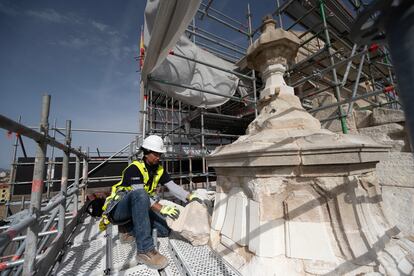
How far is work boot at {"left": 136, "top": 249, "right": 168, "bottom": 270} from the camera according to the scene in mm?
1635

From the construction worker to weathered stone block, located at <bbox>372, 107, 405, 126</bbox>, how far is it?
9.23ft

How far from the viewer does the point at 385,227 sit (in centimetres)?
155

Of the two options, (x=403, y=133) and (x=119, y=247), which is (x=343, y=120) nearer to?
(x=403, y=133)

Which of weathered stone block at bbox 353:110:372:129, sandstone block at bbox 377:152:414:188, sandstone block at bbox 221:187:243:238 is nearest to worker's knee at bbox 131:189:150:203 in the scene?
sandstone block at bbox 221:187:243:238

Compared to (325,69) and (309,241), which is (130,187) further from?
(325,69)

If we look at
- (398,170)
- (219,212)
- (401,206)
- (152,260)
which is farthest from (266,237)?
(398,170)

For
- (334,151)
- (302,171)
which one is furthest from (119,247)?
(334,151)

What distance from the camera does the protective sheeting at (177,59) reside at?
1551mm

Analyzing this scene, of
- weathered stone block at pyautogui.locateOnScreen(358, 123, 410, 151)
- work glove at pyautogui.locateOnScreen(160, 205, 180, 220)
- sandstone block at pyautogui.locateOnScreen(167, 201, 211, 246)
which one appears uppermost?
weathered stone block at pyautogui.locateOnScreen(358, 123, 410, 151)

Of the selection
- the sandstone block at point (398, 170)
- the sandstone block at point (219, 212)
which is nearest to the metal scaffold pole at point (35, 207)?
the sandstone block at point (219, 212)

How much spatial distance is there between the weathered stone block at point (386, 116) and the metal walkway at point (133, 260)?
281cm

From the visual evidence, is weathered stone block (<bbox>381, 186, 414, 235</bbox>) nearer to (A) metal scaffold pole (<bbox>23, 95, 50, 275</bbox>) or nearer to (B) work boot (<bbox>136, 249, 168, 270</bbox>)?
(B) work boot (<bbox>136, 249, 168, 270</bbox>)

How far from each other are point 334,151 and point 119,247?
2.33 m

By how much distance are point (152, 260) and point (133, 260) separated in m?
0.24
